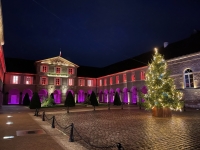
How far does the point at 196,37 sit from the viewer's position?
24344 mm

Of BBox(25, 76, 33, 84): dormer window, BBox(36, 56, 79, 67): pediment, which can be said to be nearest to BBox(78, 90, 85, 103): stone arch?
BBox(36, 56, 79, 67): pediment

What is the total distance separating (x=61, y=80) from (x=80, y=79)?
5994mm

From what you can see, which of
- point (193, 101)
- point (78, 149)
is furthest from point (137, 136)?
point (193, 101)

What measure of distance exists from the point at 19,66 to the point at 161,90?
33.6 m

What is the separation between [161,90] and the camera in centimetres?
1524

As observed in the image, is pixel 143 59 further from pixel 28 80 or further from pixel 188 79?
pixel 28 80

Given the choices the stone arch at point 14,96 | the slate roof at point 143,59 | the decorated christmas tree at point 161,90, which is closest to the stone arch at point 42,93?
the stone arch at point 14,96

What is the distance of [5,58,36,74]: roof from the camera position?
35662 mm

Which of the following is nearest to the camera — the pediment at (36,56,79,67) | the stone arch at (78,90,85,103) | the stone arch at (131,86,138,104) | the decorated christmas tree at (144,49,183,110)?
the decorated christmas tree at (144,49,183,110)

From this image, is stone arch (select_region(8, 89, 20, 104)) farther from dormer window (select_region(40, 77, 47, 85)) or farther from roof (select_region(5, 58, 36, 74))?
dormer window (select_region(40, 77, 47, 85))

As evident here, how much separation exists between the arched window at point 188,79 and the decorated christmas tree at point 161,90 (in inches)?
345

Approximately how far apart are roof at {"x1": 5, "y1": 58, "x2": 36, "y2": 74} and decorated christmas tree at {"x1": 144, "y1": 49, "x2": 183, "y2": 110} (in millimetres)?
30408

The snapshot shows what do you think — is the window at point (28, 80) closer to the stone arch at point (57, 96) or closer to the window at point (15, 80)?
the window at point (15, 80)

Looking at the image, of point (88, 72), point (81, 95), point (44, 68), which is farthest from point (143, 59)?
point (44, 68)
